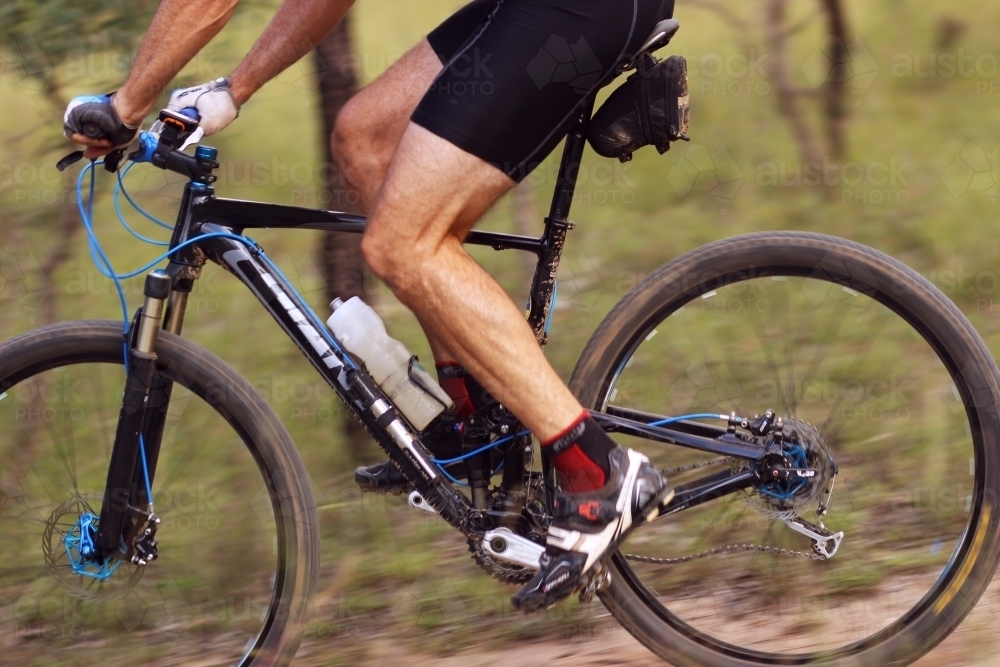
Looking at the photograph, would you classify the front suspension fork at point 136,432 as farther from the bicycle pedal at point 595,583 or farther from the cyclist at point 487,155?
the bicycle pedal at point 595,583

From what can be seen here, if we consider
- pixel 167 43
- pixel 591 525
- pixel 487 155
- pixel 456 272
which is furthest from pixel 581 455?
pixel 167 43

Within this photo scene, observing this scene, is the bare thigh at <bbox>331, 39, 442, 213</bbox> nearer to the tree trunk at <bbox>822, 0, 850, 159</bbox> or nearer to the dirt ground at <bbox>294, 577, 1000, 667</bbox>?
the dirt ground at <bbox>294, 577, 1000, 667</bbox>

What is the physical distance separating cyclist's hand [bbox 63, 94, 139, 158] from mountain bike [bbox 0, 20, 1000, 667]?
0.12m

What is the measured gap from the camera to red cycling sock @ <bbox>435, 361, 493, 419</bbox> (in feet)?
9.14

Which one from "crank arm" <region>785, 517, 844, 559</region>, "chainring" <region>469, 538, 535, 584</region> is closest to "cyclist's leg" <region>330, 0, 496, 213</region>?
"chainring" <region>469, 538, 535, 584</region>

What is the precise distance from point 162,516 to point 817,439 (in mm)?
1742

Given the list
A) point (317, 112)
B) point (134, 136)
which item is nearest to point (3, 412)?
Result: point (134, 136)

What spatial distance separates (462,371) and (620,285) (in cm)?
232

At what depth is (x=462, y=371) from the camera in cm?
279

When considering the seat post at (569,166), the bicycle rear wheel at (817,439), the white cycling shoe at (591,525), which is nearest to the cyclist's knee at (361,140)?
the seat post at (569,166)

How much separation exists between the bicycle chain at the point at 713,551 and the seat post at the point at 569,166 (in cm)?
73

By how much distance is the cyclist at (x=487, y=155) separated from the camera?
7.73 feet

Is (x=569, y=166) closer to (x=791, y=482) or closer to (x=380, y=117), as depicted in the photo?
(x=380, y=117)

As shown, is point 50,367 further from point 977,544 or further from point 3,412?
point 977,544
